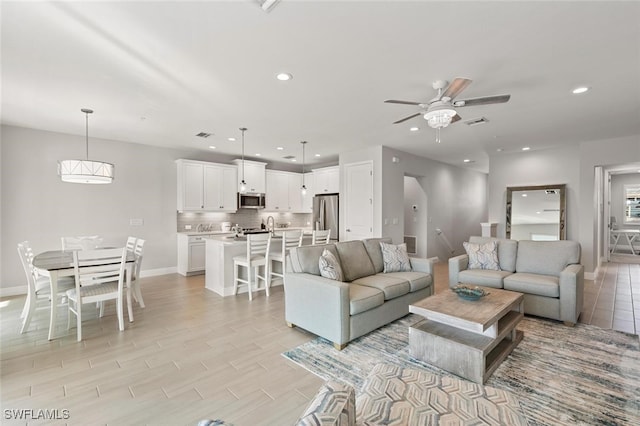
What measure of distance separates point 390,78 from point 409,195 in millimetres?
5567

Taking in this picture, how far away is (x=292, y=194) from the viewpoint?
8188 mm

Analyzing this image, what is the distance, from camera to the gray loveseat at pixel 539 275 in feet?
11.4

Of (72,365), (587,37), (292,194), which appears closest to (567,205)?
(587,37)

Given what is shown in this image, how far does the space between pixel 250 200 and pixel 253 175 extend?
631mm

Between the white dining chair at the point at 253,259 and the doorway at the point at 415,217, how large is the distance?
4433mm

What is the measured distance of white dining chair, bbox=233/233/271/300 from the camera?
14.8 ft

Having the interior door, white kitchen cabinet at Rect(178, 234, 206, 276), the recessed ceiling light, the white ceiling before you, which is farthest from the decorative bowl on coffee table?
white kitchen cabinet at Rect(178, 234, 206, 276)

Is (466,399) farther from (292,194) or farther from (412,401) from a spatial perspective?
(292,194)

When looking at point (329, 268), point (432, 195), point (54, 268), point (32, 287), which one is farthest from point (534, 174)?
point (32, 287)

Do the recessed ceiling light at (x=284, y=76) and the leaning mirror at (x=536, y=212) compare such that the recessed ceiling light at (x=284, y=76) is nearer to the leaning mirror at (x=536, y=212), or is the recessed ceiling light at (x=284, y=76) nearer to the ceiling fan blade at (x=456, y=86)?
the ceiling fan blade at (x=456, y=86)

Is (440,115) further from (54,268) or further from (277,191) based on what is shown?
(277,191)

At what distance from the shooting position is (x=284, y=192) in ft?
26.3

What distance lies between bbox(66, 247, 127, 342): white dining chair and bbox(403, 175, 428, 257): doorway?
6349 mm

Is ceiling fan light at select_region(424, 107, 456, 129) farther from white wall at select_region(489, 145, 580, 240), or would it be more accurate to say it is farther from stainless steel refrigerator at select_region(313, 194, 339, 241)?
white wall at select_region(489, 145, 580, 240)
